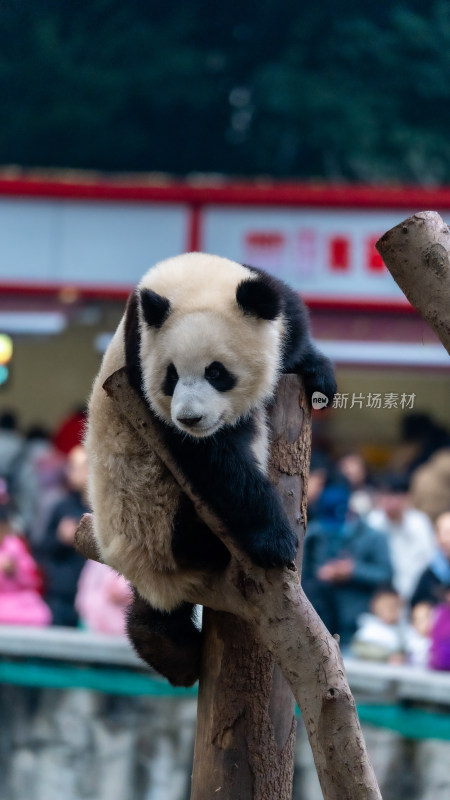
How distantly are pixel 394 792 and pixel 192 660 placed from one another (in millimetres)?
2070

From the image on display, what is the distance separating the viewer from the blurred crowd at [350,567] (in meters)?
6.15

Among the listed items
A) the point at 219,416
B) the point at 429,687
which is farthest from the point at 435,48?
the point at 219,416

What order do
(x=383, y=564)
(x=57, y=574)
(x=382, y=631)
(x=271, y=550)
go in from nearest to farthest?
1. (x=271, y=550)
2. (x=382, y=631)
3. (x=383, y=564)
4. (x=57, y=574)

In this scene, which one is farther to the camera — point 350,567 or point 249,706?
point 350,567

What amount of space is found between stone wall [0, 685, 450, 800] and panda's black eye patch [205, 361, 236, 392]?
2578mm

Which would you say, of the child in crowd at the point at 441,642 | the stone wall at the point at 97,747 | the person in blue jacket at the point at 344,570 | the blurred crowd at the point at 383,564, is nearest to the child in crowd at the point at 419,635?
the blurred crowd at the point at 383,564

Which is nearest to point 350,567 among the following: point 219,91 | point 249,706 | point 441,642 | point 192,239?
point 441,642

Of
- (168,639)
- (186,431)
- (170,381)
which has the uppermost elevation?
(170,381)

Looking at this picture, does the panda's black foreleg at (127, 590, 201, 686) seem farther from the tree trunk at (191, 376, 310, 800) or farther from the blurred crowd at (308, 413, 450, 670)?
the blurred crowd at (308, 413, 450, 670)

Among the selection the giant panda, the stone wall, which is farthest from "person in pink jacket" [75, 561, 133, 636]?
the giant panda

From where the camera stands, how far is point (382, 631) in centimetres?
612

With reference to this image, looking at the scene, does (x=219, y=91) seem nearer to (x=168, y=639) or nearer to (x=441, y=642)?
(x=441, y=642)

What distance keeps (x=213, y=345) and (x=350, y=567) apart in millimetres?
3661

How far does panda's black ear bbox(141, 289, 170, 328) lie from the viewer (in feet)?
10.2
